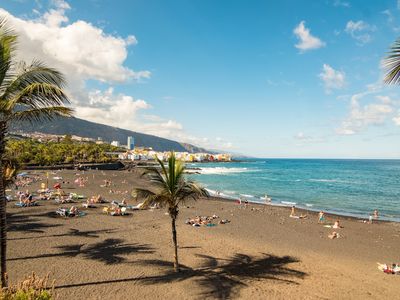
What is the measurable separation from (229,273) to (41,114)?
9.47 metres

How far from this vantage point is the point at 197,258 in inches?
555

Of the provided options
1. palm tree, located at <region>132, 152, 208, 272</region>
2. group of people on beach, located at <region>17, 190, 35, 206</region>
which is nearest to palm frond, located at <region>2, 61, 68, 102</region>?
palm tree, located at <region>132, 152, 208, 272</region>

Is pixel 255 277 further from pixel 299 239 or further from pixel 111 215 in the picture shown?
pixel 111 215

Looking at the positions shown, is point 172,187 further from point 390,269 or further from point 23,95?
point 390,269

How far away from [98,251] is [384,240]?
19394mm

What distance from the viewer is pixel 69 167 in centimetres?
7619

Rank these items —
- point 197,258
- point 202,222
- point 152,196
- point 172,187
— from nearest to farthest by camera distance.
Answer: point 152,196, point 172,187, point 197,258, point 202,222

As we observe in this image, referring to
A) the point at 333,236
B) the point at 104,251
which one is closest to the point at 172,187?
the point at 104,251

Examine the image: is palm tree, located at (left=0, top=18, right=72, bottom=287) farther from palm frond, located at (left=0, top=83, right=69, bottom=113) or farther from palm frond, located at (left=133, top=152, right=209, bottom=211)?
palm frond, located at (left=133, top=152, right=209, bottom=211)

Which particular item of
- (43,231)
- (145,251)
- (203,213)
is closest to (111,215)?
(43,231)

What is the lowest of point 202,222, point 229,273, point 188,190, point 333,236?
point 333,236

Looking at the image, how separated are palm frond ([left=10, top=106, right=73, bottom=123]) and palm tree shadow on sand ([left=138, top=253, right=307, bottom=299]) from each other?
731 centimetres

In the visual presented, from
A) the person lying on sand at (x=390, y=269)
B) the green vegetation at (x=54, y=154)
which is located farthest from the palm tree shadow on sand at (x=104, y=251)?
the green vegetation at (x=54, y=154)

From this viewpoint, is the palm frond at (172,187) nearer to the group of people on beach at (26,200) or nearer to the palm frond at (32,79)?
the palm frond at (32,79)
